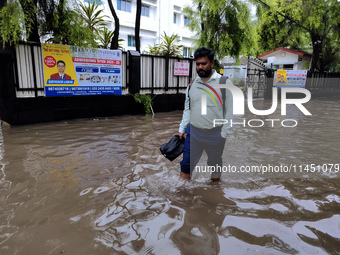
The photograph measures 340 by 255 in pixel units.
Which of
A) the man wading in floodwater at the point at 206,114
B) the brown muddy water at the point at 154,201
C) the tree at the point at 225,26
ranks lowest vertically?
the brown muddy water at the point at 154,201

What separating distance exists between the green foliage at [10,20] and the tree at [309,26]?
14761 millimetres

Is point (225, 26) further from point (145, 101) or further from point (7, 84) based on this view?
point (7, 84)

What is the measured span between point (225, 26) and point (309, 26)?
11.4 m

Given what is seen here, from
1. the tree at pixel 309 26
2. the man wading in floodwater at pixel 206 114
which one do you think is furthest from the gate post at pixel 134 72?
the tree at pixel 309 26

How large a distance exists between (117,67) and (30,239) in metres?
7.39

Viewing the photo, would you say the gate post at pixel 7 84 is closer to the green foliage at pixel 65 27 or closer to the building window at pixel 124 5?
the green foliage at pixel 65 27

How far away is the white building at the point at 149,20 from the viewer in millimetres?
23797

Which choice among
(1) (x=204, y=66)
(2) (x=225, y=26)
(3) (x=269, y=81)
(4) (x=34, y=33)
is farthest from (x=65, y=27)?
(3) (x=269, y=81)

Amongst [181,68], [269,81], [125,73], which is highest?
[181,68]

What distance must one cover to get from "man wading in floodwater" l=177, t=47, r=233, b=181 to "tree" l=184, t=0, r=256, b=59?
971 cm

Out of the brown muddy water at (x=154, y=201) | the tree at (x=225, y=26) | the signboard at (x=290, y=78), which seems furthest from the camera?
the signboard at (x=290, y=78)

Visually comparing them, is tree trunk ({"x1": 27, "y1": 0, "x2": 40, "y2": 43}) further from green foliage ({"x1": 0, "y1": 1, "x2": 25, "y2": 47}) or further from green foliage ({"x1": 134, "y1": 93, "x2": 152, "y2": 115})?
green foliage ({"x1": 134, "y1": 93, "x2": 152, "y2": 115})

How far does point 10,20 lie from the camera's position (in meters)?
6.61

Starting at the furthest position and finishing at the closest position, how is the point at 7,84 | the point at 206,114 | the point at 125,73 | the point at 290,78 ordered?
the point at 290,78, the point at 125,73, the point at 7,84, the point at 206,114
